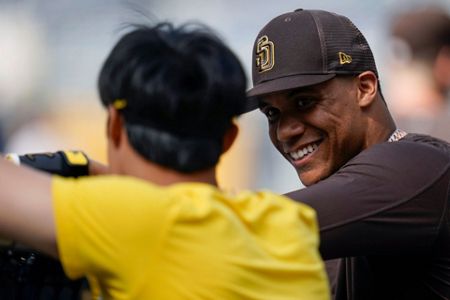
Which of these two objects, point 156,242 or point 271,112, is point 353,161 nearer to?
point 271,112

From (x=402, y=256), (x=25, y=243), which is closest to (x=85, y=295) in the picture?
(x=25, y=243)

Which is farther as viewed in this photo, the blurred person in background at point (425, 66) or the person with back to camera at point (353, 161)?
the blurred person in background at point (425, 66)

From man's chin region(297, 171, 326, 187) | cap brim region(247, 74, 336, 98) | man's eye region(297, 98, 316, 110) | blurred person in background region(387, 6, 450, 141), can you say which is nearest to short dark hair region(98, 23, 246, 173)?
cap brim region(247, 74, 336, 98)

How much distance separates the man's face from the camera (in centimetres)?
303

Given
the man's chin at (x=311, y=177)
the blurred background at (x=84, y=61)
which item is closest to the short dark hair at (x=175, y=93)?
the man's chin at (x=311, y=177)

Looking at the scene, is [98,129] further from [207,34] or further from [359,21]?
[207,34]

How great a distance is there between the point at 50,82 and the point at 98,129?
599 millimetres

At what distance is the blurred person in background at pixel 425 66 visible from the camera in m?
3.78

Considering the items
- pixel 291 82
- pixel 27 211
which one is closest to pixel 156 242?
pixel 27 211

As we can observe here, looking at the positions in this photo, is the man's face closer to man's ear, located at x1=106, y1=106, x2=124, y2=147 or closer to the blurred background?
man's ear, located at x1=106, y1=106, x2=124, y2=147

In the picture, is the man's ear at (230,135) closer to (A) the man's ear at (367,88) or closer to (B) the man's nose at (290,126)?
(B) the man's nose at (290,126)

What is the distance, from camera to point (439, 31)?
12.5ft

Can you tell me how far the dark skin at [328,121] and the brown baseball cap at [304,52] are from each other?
44 millimetres

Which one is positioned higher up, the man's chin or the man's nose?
the man's nose
